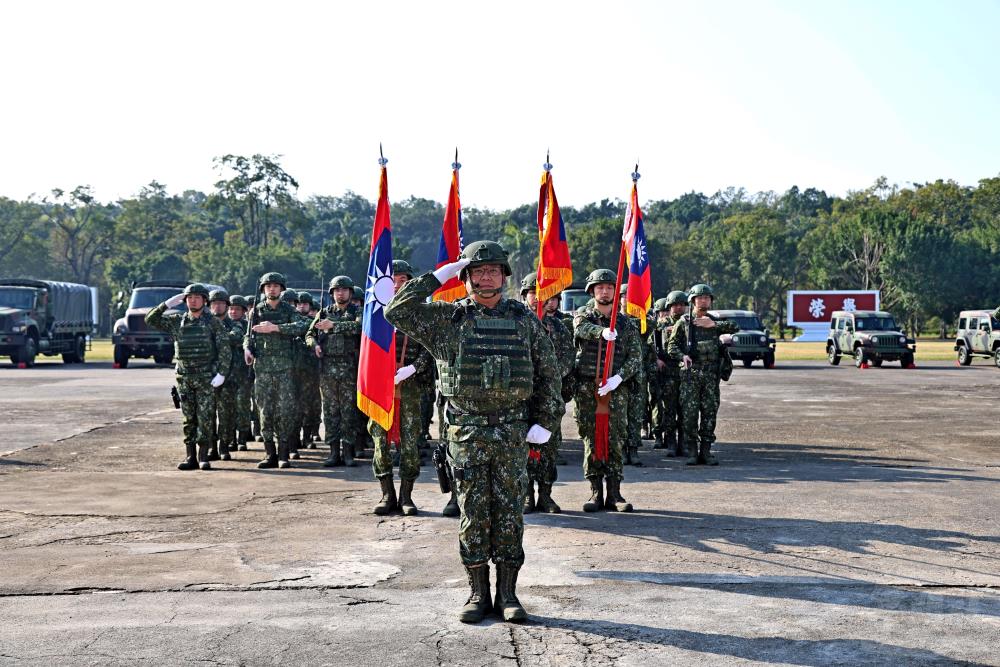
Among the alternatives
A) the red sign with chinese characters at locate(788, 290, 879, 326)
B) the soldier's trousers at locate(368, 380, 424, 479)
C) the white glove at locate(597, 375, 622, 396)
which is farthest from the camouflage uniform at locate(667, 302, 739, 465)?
the red sign with chinese characters at locate(788, 290, 879, 326)

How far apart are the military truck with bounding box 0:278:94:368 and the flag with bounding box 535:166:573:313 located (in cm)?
2693

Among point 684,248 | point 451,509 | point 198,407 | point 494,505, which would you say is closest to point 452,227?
point 451,509

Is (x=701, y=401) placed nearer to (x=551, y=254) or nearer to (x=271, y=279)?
(x=551, y=254)

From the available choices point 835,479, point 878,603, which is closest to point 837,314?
point 835,479

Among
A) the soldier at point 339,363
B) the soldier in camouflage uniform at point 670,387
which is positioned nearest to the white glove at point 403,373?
the soldier at point 339,363

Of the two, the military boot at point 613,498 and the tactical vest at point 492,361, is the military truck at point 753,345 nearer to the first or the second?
the military boot at point 613,498

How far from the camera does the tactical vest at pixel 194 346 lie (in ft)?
41.1

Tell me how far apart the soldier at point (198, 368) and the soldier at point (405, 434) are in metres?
3.73

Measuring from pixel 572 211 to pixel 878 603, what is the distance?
10218cm

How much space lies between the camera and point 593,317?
32.7ft

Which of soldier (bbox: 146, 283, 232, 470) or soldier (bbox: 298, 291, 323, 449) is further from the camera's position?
soldier (bbox: 298, 291, 323, 449)

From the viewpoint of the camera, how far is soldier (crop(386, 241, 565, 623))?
20.6ft

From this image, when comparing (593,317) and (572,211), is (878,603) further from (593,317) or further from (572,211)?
(572,211)

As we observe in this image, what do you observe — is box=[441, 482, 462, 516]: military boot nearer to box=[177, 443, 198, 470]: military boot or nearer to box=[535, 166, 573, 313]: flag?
box=[535, 166, 573, 313]: flag
